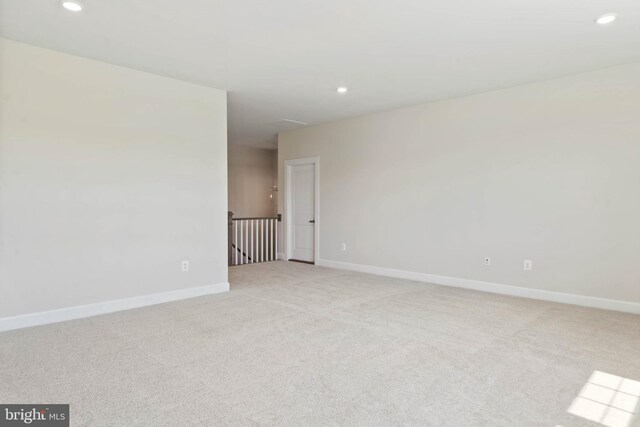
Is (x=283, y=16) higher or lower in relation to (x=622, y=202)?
higher

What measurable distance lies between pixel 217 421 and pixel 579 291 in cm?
401

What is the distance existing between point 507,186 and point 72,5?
4.64m

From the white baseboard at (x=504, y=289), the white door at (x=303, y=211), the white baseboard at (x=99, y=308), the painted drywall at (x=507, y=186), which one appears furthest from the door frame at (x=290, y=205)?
the white baseboard at (x=99, y=308)

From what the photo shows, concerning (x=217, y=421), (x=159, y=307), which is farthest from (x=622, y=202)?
(x=159, y=307)

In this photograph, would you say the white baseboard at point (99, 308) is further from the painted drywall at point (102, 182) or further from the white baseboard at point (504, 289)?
the white baseboard at point (504, 289)

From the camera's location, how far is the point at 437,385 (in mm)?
2250

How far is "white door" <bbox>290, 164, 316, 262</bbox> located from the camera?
6953 millimetres

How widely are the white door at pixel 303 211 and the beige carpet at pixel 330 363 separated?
2975 millimetres

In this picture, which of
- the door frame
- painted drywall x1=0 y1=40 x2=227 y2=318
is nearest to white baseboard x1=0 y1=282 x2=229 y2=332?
painted drywall x1=0 y1=40 x2=227 y2=318

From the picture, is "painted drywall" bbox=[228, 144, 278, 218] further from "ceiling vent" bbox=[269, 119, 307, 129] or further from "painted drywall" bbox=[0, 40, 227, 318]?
"painted drywall" bbox=[0, 40, 227, 318]

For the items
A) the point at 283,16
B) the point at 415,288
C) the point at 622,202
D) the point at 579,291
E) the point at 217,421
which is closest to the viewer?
the point at 217,421

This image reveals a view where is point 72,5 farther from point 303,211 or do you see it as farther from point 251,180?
point 251,180

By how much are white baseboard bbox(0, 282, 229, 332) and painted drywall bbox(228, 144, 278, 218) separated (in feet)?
15.8

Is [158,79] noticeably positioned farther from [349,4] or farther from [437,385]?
[437,385]
